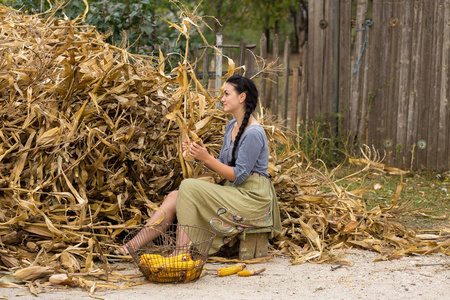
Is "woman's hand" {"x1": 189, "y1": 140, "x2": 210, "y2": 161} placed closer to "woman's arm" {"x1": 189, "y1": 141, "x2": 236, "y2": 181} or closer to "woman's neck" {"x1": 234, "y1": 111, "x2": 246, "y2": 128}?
"woman's arm" {"x1": 189, "y1": 141, "x2": 236, "y2": 181}

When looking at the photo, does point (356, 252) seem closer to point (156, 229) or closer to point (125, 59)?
point (156, 229)

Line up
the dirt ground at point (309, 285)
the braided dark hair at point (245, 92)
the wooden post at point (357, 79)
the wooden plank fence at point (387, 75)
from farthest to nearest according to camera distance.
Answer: the wooden post at point (357, 79) < the wooden plank fence at point (387, 75) < the braided dark hair at point (245, 92) < the dirt ground at point (309, 285)

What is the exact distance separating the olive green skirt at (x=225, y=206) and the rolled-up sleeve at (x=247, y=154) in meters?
0.12

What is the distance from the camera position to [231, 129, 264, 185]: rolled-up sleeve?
3.71 meters

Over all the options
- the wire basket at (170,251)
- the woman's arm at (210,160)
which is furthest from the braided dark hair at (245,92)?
the wire basket at (170,251)

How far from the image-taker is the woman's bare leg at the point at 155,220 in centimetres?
367

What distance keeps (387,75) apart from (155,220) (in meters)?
3.93

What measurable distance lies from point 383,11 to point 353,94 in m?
1.02

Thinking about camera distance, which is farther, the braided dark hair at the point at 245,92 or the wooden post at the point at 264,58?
the wooden post at the point at 264,58

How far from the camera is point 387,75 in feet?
21.6

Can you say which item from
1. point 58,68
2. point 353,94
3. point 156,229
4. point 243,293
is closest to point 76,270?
point 156,229

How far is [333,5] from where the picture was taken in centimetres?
680

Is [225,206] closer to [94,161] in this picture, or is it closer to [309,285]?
[309,285]

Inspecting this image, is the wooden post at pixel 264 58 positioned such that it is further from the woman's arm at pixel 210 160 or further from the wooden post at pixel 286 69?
the woman's arm at pixel 210 160
